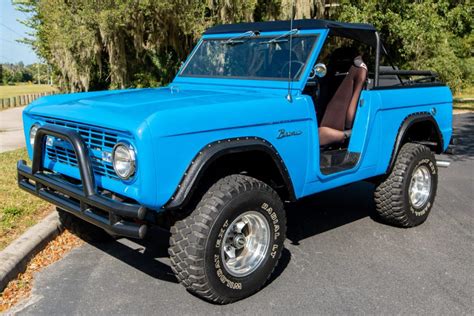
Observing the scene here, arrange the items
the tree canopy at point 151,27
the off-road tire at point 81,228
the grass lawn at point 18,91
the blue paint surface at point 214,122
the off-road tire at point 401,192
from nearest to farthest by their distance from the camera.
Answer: the blue paint surface at point 214,122 → the off-road tire at point 81,228 → the off-road tire at point 401,192 → the tree canopy at point 151,27 → the grass lawn at point 18,91

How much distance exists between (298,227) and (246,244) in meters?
1.59

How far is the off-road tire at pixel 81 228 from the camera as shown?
4550 millimetres

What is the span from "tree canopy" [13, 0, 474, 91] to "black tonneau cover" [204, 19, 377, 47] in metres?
5.69

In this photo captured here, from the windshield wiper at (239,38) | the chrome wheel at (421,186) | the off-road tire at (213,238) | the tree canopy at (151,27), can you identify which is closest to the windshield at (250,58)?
the windshield wiper at (239,38)

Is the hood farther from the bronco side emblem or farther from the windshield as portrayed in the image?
the windshield

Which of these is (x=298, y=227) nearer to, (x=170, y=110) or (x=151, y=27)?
(x=170, y=110)

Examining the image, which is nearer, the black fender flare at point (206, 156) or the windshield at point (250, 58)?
the black fender flare at point (206, 156)

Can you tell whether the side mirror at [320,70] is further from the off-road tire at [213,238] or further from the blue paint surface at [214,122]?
the off-road tire at [213,238]

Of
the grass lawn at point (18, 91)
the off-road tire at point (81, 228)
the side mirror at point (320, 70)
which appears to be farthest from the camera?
the grass lawn at point (18, 91)

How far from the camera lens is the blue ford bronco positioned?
10.2ft

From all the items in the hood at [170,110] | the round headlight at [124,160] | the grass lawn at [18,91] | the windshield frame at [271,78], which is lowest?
the grass lawn at [18,91]

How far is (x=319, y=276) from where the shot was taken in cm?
399

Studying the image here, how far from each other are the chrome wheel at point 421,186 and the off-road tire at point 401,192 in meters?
0.11

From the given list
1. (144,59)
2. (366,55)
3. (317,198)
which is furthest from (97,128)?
(144,59)
